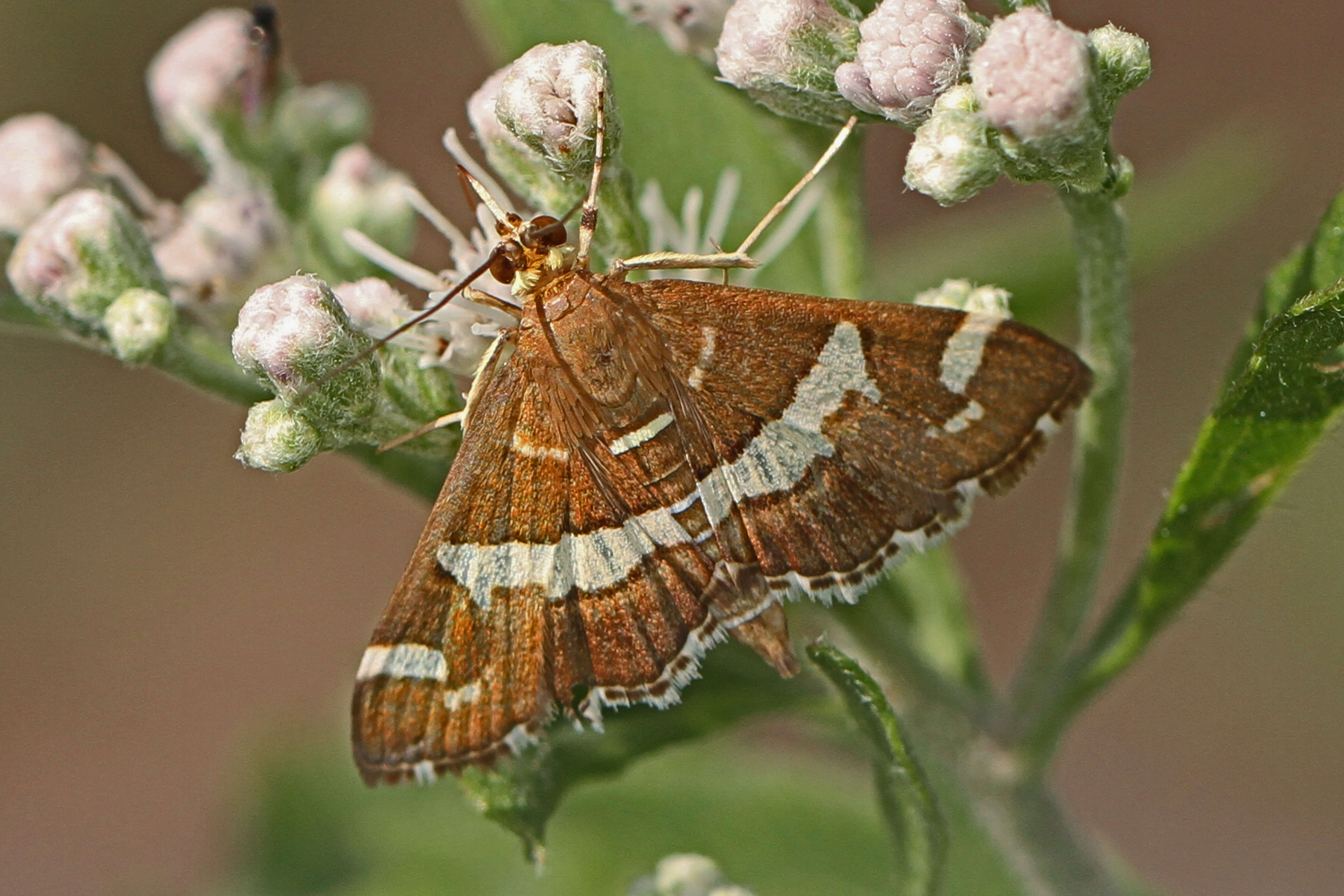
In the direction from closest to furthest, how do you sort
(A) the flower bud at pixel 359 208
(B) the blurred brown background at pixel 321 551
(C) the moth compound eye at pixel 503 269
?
(C) the moth compound eye at pixel 503 269 < (A) the flower bud at pixel 359 208 < (B) the blurred brown background at pixel 321 551

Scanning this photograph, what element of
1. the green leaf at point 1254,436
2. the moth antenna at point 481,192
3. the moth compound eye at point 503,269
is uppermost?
the moth antenna at point 481,192

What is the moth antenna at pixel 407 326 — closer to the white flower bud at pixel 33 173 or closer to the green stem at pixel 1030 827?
the white flower bud at pixel 33 173

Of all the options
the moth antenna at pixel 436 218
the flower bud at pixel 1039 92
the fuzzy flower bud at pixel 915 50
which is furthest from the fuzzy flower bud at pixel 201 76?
the flower bud at pixel 1039 92

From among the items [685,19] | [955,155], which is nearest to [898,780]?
[955,155]

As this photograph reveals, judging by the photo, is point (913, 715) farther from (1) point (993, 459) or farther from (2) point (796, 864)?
(2) point (796, 864)

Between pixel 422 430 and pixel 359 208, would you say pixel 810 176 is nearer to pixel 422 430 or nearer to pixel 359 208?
pixel 422 430

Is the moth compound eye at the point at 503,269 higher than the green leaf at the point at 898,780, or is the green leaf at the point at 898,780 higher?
the moth compound eye at the point at 503,269

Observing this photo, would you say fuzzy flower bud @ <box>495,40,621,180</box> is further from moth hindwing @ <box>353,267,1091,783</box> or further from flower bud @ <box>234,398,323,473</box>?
flower bud @ <box>234,398,323,473</box>

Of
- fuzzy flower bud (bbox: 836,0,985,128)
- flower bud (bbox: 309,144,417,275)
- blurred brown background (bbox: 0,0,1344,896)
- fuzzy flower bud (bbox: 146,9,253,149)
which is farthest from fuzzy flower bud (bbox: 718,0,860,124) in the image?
blurred brown background (bbox: 0,0,1344,896)

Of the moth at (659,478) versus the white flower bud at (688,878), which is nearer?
the moth at (659,478)
